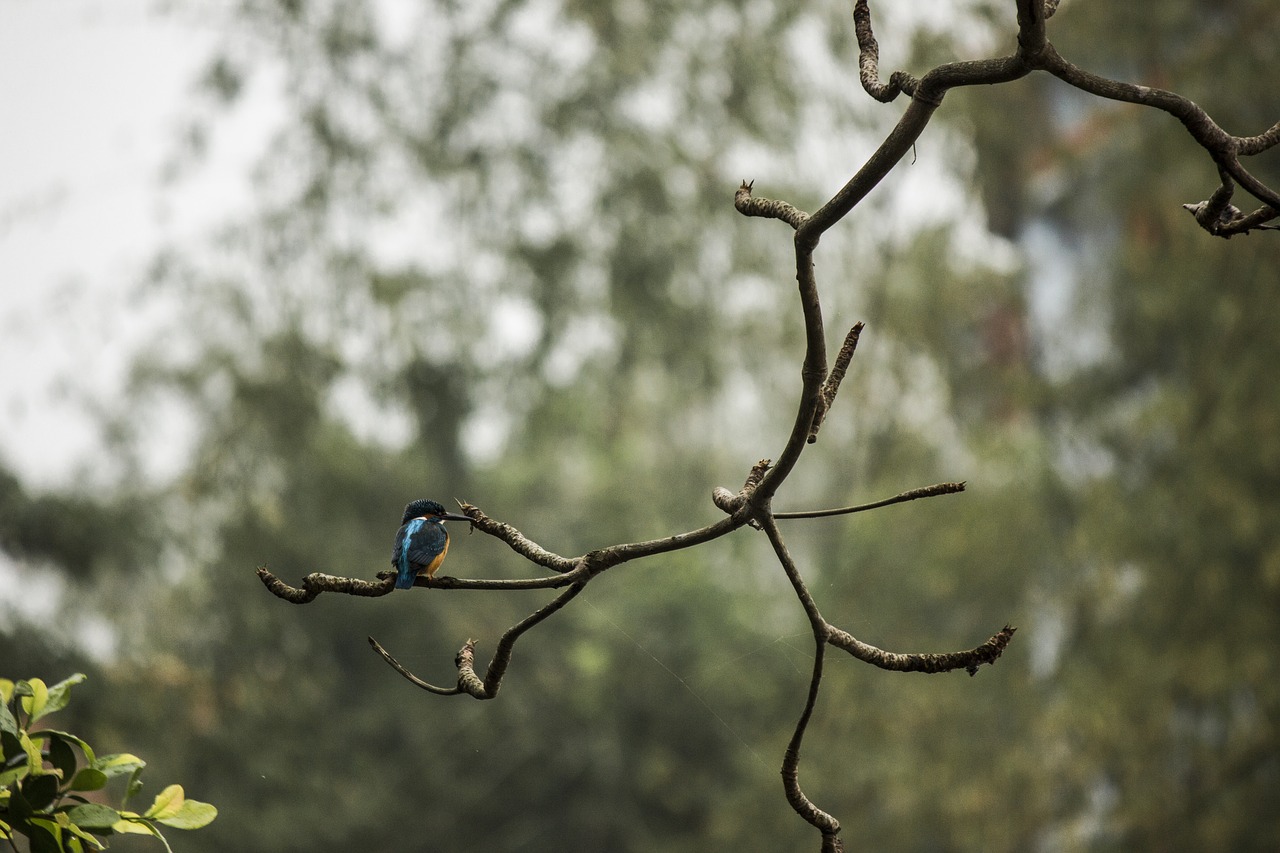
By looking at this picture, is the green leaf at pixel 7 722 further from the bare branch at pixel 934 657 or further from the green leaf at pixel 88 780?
the bare branch at pixel 934 657

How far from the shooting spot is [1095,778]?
431 cm

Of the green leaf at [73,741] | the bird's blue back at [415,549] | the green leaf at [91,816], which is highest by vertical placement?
the bird's blue back at [415,549]

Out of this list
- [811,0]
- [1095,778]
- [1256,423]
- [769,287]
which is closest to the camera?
[1256,423]

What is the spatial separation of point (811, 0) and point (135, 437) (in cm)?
378

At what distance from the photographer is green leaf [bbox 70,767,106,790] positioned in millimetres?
984

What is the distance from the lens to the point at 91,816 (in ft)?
3.12

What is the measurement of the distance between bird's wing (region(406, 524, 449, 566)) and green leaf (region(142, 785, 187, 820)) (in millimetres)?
314

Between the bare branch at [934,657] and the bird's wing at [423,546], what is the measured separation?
0.32 metres

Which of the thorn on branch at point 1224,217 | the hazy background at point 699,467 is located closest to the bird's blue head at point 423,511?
the thorn on branch at point 1224,217

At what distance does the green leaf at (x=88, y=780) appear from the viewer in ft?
3.23

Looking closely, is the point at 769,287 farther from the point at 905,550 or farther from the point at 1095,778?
the point at 1095,778

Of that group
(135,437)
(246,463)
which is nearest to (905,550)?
(246,463)

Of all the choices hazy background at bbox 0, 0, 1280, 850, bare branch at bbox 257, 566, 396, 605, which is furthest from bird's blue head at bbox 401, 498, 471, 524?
hazy background at bbox 0, 0, 1280, 850

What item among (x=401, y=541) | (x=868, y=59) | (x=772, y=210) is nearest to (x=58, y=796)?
(x=401, y=541)
